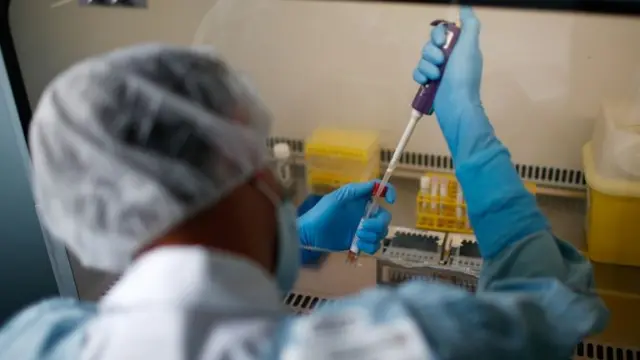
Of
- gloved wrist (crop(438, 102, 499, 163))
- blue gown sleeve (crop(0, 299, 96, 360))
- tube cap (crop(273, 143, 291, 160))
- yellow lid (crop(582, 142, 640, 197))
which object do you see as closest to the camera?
blue gown sleeve (crop(0, 299, 96, 360))

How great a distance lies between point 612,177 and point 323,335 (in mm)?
772

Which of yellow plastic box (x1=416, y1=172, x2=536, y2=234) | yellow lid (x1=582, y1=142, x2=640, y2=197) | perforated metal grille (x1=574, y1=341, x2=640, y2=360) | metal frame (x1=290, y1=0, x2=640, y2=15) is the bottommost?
perforated metal grille (x1=574, y1=341, x2=640, y2=360)

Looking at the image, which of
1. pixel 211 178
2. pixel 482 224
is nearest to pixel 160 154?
pixel 211 178

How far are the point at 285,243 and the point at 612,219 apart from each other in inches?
27.9

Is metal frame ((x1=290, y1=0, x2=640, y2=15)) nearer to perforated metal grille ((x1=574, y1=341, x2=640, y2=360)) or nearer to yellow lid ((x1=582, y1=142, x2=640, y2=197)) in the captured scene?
yellow lid ((x1=582, y1=142, x2=640, y2=197))

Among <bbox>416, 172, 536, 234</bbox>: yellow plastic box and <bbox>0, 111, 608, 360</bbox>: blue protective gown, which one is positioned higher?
<bbox>0, 111, 608, 360</bbox>: blue protective gown

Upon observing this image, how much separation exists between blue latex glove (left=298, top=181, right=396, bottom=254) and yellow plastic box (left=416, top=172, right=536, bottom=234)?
12 cm

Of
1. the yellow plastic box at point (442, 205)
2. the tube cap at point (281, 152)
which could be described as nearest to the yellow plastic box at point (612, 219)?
the yellow plastic box at point (442, 205)

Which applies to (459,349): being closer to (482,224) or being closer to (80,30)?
(482,224)

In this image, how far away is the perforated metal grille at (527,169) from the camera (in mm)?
1313

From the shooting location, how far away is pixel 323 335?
606 millimetres

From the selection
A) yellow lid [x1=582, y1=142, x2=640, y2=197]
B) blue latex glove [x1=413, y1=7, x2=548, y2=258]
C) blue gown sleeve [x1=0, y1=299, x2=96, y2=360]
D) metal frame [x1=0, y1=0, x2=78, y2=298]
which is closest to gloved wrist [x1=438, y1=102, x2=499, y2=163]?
blue latex glove [x1=413, y1=7, x2=548, y2=258]

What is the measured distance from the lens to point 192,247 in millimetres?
631

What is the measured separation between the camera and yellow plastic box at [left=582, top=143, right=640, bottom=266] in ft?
3.79
